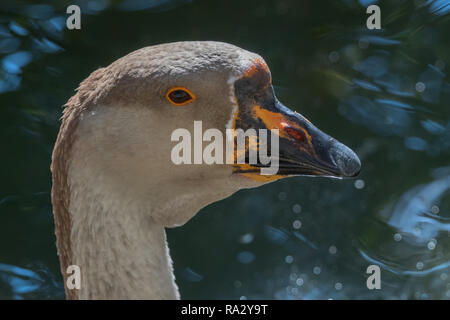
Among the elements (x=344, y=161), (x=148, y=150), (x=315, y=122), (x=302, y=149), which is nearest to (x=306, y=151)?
(x=302, y=149)

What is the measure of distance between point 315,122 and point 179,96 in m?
4.18

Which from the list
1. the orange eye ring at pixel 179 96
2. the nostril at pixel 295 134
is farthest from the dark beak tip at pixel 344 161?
the orange eye ring at pixel 179 96

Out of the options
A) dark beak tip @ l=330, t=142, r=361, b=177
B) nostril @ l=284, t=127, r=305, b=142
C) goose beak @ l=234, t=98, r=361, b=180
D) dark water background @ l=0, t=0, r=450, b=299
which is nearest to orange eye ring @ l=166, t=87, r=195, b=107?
goose beak @ l=234, t=98, r=361, b=180

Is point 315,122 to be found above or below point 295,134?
above

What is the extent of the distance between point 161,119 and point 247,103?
1.41 feet

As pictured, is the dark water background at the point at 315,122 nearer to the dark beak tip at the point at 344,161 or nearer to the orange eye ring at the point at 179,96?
the dark beak tip at the point at 344,161

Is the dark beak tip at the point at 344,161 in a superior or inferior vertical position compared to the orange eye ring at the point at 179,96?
inferior

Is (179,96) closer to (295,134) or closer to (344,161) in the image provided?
(295,134)

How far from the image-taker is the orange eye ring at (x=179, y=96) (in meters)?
3.45

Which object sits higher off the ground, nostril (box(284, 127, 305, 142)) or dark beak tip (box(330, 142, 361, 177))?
nostril (box(284, 127, 305, 142))

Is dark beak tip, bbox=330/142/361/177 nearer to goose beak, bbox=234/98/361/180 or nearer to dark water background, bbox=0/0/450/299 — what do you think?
goose beak, bbox=234/98/361/180

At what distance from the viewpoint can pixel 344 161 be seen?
3.45 meters

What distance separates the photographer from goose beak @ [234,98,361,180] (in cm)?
346

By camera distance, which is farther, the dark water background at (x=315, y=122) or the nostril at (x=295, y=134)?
the dark water background at (x=315, y=122)
